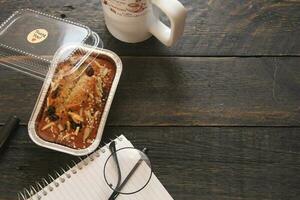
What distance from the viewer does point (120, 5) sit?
626 millimetres

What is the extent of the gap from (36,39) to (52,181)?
26cm

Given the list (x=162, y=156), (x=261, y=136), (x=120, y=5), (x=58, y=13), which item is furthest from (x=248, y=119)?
(x=58, y=13)

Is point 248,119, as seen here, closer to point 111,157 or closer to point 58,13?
point 111,157

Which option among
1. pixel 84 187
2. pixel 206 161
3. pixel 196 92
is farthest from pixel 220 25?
pixel 84 187

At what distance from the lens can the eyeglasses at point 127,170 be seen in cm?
59

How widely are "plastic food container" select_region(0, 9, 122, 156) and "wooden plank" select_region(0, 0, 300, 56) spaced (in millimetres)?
26

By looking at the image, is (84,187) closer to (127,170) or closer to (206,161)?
(127,170)

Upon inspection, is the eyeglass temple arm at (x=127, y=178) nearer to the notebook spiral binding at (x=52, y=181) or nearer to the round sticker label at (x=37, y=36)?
the notebook spiral binding at (x=52, y=181)

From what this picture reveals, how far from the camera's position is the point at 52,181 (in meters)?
0.59

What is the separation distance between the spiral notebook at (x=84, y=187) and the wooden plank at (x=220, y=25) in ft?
0.72

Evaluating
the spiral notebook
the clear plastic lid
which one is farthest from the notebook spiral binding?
the clear plastic lid

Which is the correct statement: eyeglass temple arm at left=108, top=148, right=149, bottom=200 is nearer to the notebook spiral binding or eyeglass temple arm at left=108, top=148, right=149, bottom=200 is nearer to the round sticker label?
the notebook spiral binding

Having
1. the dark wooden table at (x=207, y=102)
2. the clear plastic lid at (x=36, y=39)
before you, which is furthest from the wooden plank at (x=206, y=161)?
the clear plastic lid at (x=36, y=39)

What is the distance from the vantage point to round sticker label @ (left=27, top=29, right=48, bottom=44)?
0.71m
